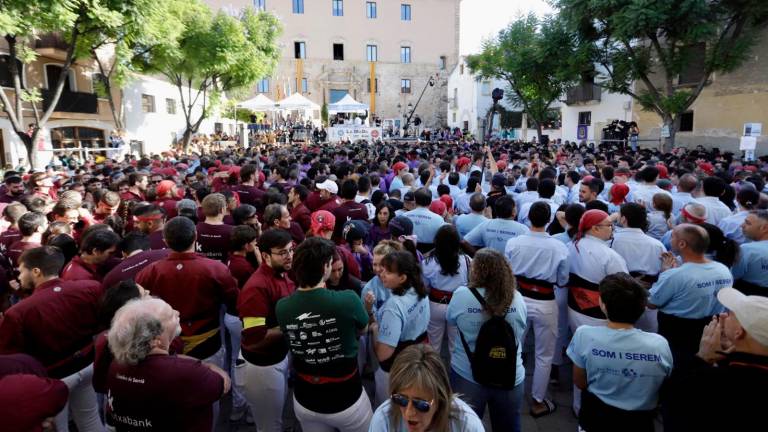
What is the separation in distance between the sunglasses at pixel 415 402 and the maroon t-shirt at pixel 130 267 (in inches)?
96.3

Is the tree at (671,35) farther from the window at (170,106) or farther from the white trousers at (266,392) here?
the window at (170,106)

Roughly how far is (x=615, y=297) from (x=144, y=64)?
21703mm

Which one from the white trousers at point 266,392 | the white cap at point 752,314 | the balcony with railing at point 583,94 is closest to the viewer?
the white cap at point 752,314

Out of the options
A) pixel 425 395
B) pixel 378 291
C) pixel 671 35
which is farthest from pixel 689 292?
pixel 671 35

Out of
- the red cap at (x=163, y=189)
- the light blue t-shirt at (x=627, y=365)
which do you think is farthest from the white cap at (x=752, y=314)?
the red cap at (x=163, y=189)

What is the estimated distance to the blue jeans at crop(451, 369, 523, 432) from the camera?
2.95 metres

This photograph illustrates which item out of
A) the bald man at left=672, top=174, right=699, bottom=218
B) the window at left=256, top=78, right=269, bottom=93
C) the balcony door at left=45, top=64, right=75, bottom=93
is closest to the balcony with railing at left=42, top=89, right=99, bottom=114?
the balcony door at left=45, top=64, right=75, bottom=93

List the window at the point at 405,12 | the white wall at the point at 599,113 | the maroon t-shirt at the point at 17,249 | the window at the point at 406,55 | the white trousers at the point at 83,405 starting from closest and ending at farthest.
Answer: the white trousers at the point at 83,405, the maroon t-shirt at the point at 17,249, the white wall at the point at 599,113, the window at the point at 405,12, the window at the point at 406,55

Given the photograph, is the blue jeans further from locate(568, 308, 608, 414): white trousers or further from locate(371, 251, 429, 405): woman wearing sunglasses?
locate(568, 308, 608, 414): white trousers

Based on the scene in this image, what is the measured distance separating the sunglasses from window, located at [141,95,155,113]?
84.7 feet

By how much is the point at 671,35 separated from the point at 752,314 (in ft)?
63.1

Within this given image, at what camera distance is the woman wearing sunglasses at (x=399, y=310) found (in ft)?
9.61

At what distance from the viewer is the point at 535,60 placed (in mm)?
22938

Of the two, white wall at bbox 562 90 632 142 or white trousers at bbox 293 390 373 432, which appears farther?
white wall at bbox 562 90 632 142
